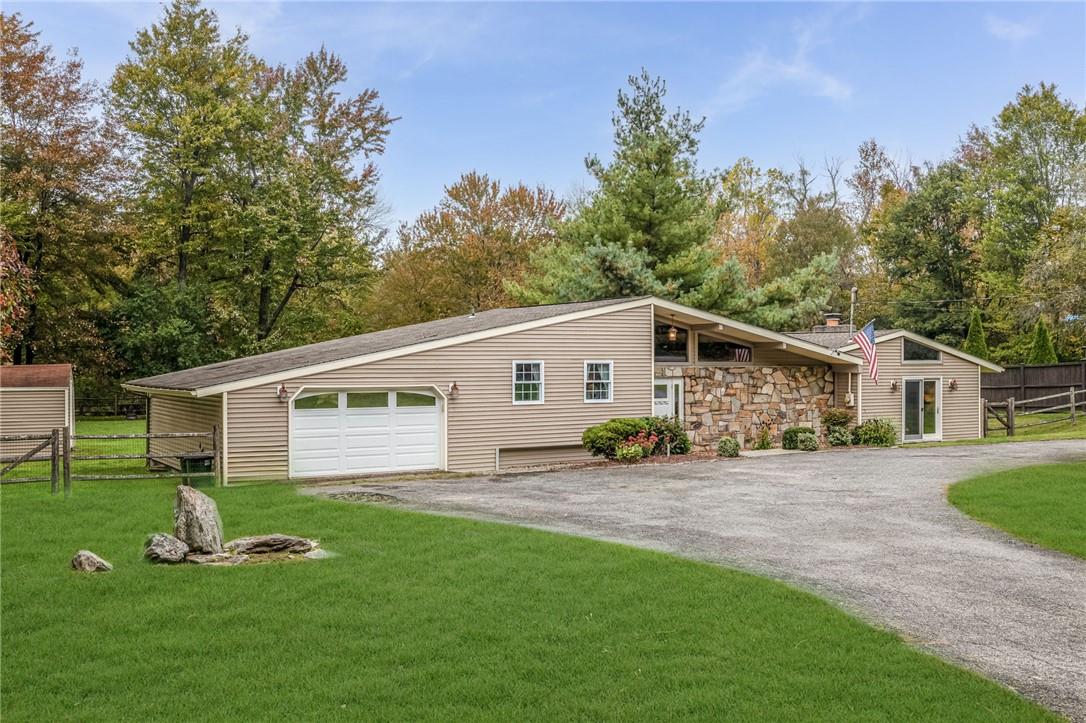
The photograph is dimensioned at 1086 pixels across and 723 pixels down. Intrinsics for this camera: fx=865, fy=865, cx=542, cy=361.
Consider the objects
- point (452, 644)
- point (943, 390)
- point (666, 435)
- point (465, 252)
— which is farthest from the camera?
point (465, 252)

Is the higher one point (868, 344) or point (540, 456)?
point (868, 344)

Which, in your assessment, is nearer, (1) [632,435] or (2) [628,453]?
(2) [628,453]

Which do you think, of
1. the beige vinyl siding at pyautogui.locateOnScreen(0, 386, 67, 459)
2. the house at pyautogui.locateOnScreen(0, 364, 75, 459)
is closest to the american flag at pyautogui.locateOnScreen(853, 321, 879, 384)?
the house at pyautogui.locateOnScreen(0, 364, 75, 459)

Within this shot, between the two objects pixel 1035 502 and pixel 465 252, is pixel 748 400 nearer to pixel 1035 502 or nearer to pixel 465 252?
pixel 1035 502

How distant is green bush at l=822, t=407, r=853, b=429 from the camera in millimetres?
22188

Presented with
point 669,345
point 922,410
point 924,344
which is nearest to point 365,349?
point 669,345

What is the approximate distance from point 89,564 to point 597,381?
12201mm

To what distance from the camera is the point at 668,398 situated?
2058cm

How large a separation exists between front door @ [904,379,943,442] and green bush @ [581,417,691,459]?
817 cm

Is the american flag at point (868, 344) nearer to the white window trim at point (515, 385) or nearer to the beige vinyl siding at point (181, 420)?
the white window trim at point (515, 385)

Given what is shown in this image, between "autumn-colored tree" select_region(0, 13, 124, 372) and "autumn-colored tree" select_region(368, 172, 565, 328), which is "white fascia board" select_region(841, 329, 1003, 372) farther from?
"autumn-colored tree" select_region(0, 13, 124, 372)

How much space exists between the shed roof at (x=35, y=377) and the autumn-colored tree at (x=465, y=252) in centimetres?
1653

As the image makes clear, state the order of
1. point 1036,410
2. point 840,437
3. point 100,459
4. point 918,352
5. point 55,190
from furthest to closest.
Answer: point 55,190 → point 1036,410 → point 918,352 → point 840,437 → point 100,459

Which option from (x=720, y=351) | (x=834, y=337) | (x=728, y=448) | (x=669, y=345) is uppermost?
(x=834, y=337)
